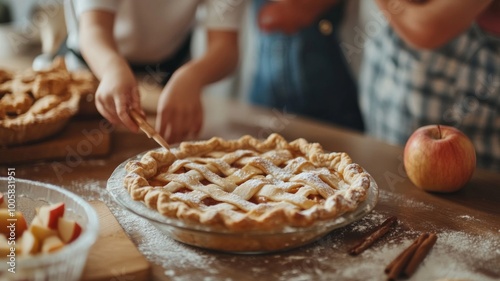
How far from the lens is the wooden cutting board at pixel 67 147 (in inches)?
51.1

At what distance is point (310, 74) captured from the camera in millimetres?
2322

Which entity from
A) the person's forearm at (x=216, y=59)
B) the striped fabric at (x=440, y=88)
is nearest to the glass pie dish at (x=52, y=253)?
the person's forearm at (x=216, y=59)

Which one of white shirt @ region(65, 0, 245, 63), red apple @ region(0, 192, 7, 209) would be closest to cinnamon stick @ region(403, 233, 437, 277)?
red apple @ region(0, 192, 7, 209)

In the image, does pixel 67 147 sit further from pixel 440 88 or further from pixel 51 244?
pixel 440 88

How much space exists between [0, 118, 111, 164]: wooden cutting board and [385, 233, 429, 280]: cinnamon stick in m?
0.75

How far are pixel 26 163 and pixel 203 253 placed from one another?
1.92ft

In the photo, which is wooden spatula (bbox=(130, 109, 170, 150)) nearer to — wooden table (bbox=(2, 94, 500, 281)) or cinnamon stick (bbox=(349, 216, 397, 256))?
wooden table (bbox=(2, 94, 500, 281))

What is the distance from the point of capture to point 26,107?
1.37 m

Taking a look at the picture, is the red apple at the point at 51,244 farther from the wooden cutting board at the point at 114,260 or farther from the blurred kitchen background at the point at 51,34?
the blurred kitchen background at the point at 51,34

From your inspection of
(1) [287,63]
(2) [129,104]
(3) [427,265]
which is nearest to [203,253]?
(3) [427,265]

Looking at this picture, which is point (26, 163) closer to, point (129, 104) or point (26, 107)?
point (26, 107)

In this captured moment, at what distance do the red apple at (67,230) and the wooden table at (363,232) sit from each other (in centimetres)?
13

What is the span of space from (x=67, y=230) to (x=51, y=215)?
32mm

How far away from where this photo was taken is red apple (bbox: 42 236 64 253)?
0.76m
